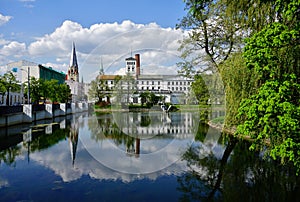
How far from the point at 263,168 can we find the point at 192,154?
3.49 meters

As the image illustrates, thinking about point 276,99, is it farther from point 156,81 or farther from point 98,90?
point 98,90

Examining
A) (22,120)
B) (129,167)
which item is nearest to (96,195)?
(129,167)

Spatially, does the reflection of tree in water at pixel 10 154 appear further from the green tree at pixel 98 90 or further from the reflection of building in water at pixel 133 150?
the green tree at pixel 98 90

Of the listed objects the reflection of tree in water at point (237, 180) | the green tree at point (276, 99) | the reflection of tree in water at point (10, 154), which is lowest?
the reflection of tree in water at point (10, 154)

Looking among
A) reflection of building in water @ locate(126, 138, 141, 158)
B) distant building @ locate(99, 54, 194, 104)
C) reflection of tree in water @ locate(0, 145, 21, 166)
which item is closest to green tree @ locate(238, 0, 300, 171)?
distant building @ locate(99, 54, 194, 104)

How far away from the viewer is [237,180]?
9086 mm

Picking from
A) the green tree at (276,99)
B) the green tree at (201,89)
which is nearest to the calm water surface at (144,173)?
the green tree at (276,99)

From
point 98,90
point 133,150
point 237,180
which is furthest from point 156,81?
point 98,90

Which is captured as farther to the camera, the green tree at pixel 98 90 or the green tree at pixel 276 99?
the green tree at pixel 98 90

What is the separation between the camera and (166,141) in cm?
1556

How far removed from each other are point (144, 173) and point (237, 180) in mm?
3278

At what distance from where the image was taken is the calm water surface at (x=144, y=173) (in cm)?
780

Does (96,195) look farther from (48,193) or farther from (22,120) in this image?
(22,120)

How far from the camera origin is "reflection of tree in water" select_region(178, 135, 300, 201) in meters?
7.75
